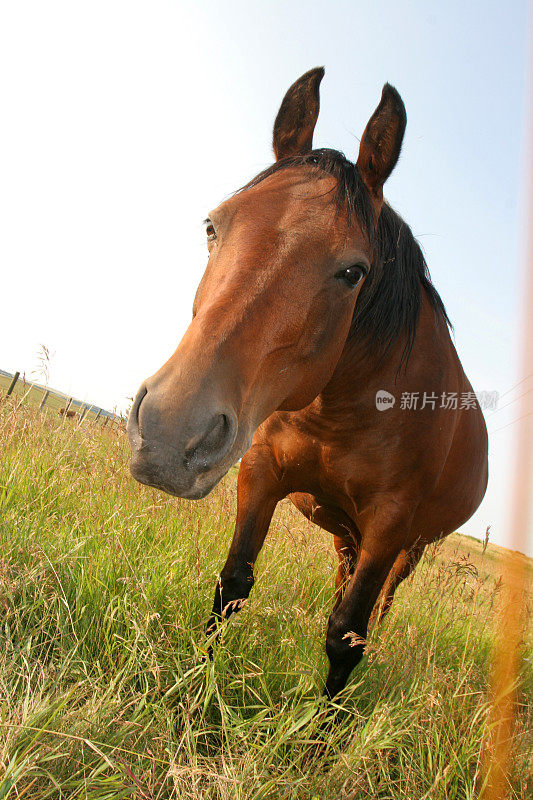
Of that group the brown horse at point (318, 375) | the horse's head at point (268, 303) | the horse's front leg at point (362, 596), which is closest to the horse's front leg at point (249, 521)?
the brown horse at point (318, 375)

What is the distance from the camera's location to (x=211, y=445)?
1605 mm

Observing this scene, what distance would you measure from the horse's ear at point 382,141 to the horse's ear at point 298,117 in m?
0.35

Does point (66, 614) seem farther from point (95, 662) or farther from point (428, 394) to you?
point (428, 394)

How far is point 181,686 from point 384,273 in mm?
2274

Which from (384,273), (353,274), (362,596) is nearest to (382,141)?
(384,273)

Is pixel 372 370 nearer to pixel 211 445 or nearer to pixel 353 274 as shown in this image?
pixel 353 274

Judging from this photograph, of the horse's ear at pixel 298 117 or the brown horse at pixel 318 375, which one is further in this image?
the horse's ear at pixel 298 117

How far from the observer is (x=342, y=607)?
8.90ft

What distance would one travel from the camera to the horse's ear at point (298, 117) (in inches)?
107

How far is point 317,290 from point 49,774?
1.79 metres

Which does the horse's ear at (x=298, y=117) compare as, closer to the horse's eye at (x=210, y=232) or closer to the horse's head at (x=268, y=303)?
the horse's head at (x=268, y=303)

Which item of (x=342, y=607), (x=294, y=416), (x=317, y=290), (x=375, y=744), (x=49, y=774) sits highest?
(x=317, y=290)

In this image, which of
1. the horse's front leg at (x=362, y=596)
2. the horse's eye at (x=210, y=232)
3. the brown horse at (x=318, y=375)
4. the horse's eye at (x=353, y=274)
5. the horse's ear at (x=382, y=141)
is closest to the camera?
the brown horse at (x=318, y=375)

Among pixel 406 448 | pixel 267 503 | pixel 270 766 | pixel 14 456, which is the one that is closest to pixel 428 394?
pixel 406 448
